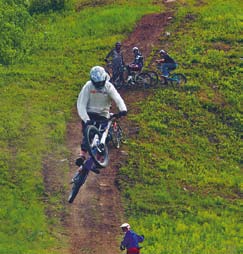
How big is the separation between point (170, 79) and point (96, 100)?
911 cm

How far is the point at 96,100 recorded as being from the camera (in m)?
17.4

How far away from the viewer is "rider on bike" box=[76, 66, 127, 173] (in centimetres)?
1688

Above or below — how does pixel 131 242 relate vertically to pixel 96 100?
below

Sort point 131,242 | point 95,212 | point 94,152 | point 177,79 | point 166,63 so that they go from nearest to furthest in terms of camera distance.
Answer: point 131,242 → point 94,152 → point 95,212 → point 166,63 → point 177,79

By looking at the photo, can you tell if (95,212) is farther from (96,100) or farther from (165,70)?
(165,70)

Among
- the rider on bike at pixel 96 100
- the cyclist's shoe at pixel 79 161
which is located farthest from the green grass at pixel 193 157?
the rider on bike at pixel 96 100

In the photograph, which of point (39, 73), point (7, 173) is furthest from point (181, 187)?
point (39, 73)

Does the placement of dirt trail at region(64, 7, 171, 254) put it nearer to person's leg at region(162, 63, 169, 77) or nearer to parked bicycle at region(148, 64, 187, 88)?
parked bicycle at region(148, 64, 187, 88)

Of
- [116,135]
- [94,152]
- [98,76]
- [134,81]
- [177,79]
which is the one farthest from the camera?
[177,79]

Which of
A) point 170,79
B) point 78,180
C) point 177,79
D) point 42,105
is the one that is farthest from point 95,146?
point 177,79

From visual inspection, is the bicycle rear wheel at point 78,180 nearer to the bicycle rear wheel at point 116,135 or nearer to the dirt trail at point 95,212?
the dirt trail at point 95,212

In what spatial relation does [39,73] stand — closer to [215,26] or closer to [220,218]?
[215,26]

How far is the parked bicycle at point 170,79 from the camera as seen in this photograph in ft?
85.8

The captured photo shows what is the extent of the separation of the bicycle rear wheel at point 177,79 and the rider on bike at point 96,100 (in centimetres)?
884
